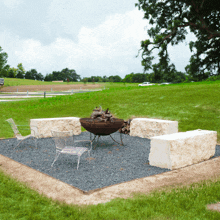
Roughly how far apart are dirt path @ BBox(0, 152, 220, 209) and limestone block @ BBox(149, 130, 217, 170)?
0.21m

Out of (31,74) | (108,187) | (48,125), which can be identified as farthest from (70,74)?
(108,187)

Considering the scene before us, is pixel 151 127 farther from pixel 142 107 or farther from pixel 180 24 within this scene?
pixel 180 24

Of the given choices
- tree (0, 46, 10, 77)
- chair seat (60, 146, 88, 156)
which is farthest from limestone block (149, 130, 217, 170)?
tree (0, 46, 10, 77)

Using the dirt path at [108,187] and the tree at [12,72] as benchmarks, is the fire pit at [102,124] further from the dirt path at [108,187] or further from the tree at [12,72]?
the tree at [12,72]

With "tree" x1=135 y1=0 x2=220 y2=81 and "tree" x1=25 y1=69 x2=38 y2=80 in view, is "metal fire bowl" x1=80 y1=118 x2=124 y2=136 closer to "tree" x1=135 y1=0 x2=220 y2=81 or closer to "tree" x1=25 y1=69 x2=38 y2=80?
"tree" x1=135 y1=0 x2=220 y2=81

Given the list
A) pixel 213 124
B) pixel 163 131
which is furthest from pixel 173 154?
pixel 213 124

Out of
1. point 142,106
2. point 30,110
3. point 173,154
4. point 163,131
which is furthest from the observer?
point 30,110

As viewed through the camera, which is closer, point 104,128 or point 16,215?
point 16,215

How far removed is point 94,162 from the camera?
6.13 metres

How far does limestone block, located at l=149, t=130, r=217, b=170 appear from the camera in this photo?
223 inches

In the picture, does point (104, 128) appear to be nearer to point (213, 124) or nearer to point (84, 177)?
point (84, 177)

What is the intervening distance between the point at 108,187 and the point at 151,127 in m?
5.21

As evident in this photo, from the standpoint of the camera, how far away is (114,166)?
19.1 feet

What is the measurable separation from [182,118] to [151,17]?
1606 cm
